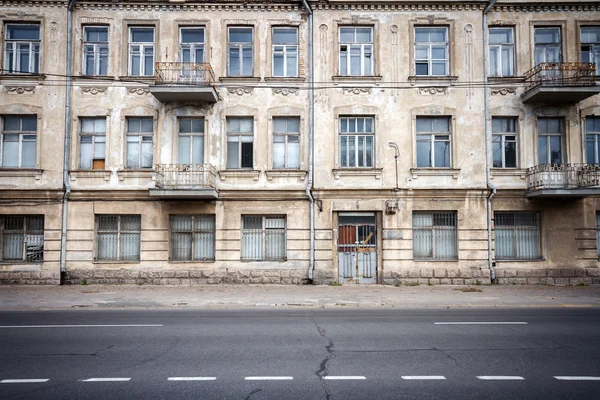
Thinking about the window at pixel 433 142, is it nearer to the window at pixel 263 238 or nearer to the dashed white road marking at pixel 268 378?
the window at pixel 263 238

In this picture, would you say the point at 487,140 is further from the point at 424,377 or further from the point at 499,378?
the point at 424,377

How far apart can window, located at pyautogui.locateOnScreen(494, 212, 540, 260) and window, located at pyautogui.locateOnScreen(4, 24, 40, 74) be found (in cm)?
1878

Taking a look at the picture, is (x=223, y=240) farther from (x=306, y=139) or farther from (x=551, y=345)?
(x=551, y=345)

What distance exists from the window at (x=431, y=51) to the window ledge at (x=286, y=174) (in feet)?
19.7

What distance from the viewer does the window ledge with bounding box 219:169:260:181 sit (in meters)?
17.6

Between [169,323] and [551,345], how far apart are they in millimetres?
7553

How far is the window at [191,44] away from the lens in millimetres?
18031

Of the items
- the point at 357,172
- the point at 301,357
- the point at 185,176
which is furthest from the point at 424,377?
the point at 185,176

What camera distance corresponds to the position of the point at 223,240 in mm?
17484

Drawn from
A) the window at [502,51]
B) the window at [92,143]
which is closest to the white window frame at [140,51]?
the window at [92,143]

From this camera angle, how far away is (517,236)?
702 inches

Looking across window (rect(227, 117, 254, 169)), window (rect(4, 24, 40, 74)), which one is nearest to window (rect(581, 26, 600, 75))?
window (rect(227, 117, 254, 169))

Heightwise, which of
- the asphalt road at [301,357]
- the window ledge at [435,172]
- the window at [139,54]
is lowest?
the asphalt road at [301,357]

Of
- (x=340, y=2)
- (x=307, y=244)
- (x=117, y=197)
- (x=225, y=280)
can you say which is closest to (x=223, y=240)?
(x=225, y=280)
